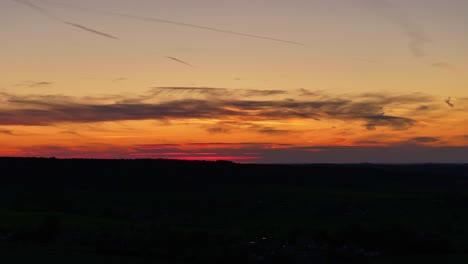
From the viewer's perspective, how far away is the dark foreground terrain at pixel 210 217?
29.2 metres

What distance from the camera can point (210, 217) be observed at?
54719mm

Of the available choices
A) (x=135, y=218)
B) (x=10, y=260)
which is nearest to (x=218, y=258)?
(x=10, y=260)

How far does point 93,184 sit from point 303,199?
37.5 meters

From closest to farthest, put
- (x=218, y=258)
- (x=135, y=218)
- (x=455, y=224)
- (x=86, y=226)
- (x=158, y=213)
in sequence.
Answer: (x=218, y=258), (x=86, y=226), (x=455, y=224), (x=135, y=218), (x=158, y=213)

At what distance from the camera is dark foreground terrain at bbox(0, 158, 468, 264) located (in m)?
29.2

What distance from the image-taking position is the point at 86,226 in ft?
128

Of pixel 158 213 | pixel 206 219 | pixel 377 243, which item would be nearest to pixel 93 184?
pixel 158 213

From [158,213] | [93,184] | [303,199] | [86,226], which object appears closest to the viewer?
[86,226]

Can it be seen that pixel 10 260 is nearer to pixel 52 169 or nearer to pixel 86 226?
pixel 86 226

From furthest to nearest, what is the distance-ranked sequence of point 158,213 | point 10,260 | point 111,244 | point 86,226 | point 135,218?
point 158,213, point 135,218, point 86,226, point 111,244, point 10,260

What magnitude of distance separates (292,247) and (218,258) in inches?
217

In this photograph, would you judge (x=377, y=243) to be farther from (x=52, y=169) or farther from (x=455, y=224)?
(x=52, y=169)

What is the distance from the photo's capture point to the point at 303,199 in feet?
222

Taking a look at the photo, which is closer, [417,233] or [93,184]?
[417,233]
